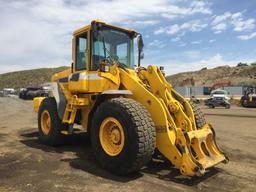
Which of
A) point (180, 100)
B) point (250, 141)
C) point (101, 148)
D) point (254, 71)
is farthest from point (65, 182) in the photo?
point (254, 71)

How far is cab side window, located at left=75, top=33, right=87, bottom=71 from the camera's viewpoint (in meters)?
8.57

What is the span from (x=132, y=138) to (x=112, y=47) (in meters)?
3.07

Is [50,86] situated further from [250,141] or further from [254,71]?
[254,71]

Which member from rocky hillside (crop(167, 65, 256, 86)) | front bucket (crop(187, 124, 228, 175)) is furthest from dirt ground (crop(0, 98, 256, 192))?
rocky hillside (crop(167, 65, 256, 86))

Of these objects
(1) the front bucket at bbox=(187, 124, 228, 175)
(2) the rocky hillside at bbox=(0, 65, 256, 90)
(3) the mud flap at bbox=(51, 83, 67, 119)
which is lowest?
(1) the front bucket at bbox=(187, 124, 228, 175)

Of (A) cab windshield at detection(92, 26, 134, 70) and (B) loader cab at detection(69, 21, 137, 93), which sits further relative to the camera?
(A) cab windshield at detection(92, 26, 134, 70)

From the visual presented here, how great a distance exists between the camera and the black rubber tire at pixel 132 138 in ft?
20.0

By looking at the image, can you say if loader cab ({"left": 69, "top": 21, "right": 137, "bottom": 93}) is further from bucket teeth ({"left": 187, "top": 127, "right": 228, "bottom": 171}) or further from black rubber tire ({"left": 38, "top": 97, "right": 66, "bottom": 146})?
bucket teeth ({"left": 187, "top": 127, "right": 228, "bottom": 171})

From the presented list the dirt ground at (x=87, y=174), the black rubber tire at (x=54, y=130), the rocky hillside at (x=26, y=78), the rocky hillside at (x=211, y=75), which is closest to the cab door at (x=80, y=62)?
the black rubber tire at (x=54, y=130)

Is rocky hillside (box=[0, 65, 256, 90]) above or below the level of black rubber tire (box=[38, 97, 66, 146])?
above

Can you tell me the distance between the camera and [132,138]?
6152 mm

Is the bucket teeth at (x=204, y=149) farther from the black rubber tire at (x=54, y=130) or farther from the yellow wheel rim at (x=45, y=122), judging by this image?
the yellow wheel rim at (x=45, y=122)

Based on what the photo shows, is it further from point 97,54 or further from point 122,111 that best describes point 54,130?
point 122,111

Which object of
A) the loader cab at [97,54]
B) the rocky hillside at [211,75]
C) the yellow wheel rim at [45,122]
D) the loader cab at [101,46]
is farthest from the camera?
the rocky hillside at [211,75]
